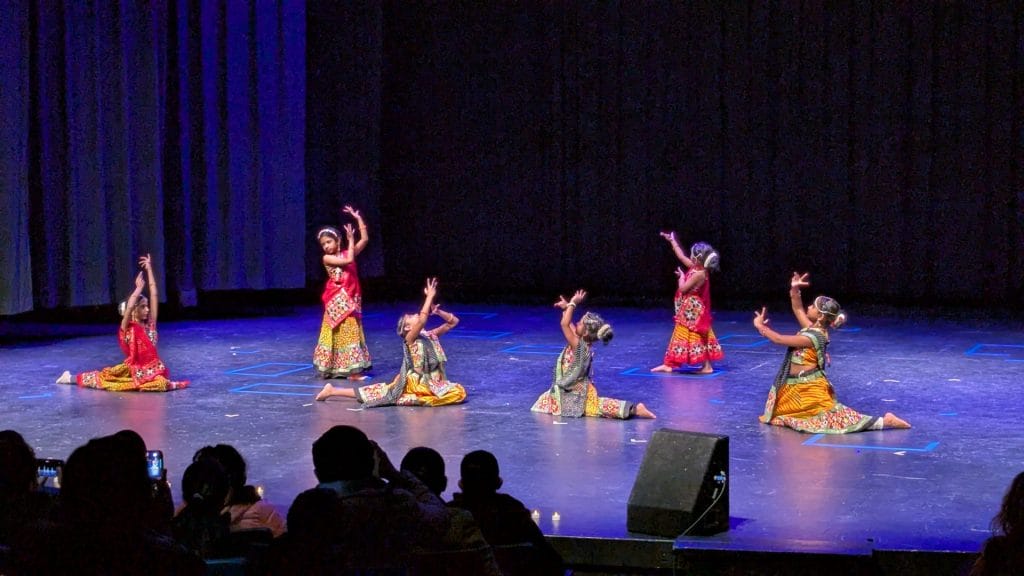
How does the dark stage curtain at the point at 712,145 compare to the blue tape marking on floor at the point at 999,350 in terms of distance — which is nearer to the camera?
the blue tape marking on floor at the point at 999,350

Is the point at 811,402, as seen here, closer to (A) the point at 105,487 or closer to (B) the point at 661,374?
(B) the point at 661,374

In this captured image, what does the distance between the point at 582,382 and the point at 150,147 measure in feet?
23.6

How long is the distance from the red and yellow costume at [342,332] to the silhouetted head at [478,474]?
6.09m

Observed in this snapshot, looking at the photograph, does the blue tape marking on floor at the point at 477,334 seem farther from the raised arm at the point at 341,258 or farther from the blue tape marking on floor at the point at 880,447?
the blue tape marking on floor at the point at 880,447

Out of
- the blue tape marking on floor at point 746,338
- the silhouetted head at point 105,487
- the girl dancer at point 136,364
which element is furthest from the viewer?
the blue tape marking on floor at point 746,338

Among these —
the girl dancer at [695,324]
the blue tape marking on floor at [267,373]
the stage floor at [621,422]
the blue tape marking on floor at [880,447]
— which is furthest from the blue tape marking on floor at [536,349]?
→ the blue tape marking on floor at [880,447]

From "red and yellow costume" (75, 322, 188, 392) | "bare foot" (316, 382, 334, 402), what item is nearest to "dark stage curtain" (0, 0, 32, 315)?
"red and yellow costume" (75, 322, 188, 392)

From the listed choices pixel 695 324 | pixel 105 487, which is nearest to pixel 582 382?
pixel 695 324

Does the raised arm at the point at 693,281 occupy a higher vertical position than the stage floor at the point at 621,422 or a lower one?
higher

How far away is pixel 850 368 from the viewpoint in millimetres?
10164

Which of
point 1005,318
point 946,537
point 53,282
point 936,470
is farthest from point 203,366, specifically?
point 1005,318

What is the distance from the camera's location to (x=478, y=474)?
12.6 feet

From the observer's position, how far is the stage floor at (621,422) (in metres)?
5.70

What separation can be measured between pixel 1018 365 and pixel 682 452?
19.9 ft
